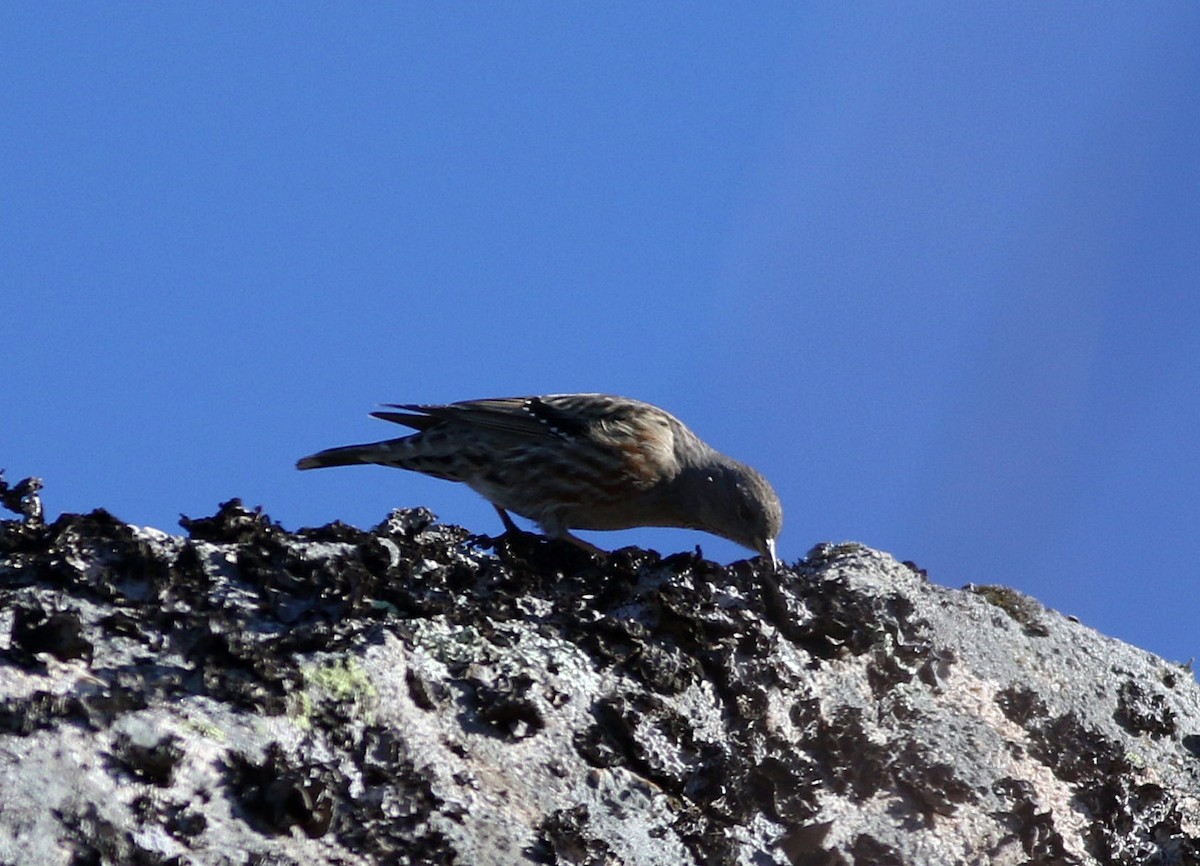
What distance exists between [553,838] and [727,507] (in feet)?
12.3

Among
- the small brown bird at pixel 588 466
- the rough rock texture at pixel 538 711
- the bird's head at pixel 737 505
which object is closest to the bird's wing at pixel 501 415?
the small brown bird at pixel 588 466

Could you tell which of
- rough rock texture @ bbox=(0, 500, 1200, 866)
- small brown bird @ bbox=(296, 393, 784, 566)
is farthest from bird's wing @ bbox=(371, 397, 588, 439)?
rough rock texture @ bbox=(0, 500, 1200, 866)

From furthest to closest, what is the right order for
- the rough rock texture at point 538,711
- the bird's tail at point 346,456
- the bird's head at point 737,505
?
1. the bird's tail at point 346,456
2. the bird's head at point 737,505
3. the rough rock texture at point 538,711

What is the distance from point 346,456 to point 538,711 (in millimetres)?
4099

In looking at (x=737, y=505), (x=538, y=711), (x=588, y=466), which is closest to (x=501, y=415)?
(x=588, y=466)

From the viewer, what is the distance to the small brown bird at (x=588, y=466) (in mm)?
6734

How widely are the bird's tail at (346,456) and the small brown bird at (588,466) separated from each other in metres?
0.01

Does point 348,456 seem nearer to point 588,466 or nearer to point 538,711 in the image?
point 588,466

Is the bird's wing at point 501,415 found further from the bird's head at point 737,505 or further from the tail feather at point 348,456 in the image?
the bird's head at point 737,505

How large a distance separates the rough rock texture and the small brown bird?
2016 mm

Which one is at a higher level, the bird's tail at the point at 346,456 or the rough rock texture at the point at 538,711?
the bird's tail at the point at 346,456

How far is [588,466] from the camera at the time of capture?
6.75m

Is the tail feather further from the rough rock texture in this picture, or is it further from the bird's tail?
the rough rock texture

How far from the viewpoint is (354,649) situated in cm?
330
